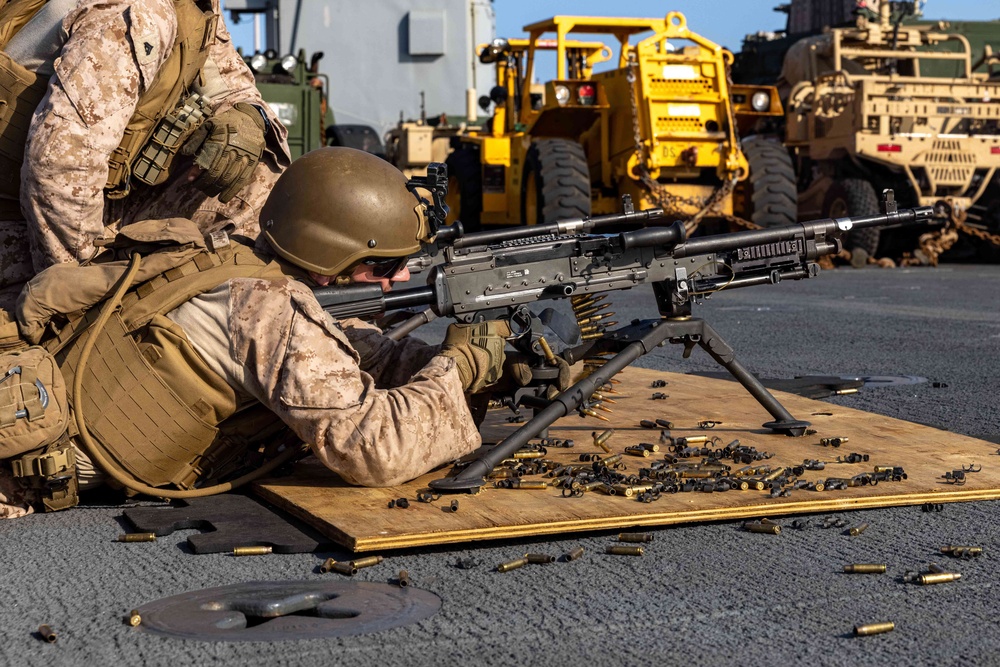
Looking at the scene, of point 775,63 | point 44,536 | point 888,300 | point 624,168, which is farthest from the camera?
point 775,63

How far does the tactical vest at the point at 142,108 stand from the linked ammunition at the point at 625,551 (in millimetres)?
2287

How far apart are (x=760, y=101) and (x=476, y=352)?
12511mm

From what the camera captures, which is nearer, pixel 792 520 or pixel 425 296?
pixel 792 520

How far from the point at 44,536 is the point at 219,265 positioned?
963mm

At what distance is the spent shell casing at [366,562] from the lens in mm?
3589

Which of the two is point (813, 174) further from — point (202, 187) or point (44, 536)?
point (44, 536)

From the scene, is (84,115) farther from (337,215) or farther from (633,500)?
(633,500)

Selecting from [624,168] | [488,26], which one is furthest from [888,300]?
[488,26]

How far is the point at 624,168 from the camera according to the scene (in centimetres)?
1612

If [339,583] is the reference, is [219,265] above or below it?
above

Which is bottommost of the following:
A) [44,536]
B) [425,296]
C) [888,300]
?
[888,300]

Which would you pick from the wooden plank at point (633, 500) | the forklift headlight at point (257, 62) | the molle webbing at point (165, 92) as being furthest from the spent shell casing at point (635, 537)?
the forklift headlight at point (257, 62)

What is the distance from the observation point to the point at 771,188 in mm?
15602

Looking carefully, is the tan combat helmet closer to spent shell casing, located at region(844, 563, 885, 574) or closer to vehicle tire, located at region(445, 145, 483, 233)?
spent shell casing, located at region(844, 563, 885, 574)
